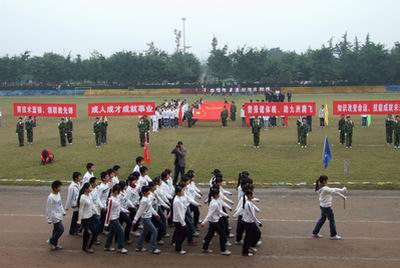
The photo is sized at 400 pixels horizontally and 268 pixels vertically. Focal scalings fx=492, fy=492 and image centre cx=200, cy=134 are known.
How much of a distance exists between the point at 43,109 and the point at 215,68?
60395mm

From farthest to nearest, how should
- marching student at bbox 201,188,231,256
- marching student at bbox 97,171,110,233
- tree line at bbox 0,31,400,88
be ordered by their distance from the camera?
tree line at bbox 0,31,400,88 < marching student at bbox 97,171,110,233 < marching student at bbox 201,188,231,256

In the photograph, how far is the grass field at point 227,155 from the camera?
58.9 feet

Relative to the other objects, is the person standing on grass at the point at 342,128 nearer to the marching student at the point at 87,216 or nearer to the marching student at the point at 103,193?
the marching student at the point at 103,193

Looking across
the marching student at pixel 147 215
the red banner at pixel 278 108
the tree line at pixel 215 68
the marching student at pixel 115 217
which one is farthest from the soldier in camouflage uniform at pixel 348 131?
the tree line at pixel 215 68

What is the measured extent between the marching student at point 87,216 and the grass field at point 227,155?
24.4ft

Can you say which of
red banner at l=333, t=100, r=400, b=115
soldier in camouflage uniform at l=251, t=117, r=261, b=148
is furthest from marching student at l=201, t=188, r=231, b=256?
red banner at l=333, t=100, r=400, b=115

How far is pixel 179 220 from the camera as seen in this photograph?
10477mm

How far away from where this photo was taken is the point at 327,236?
11.6 meters

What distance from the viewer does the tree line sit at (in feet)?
246

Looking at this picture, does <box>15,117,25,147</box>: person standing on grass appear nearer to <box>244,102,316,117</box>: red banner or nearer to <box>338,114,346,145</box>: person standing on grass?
<box>244,102,316,117</box>: red banner

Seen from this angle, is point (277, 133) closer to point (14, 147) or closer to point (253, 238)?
point (14, 147)

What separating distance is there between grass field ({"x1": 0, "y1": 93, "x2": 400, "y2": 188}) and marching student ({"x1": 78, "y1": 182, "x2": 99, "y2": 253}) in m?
7.43

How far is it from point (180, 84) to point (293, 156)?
59478 millimetres

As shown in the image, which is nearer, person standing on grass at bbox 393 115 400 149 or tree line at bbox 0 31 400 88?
person standing on grass at bbox 393 115 400 149
